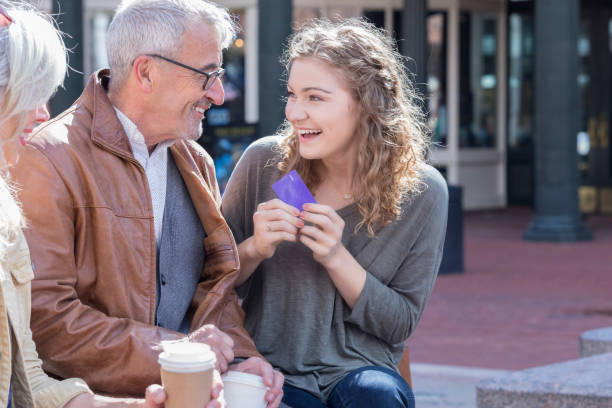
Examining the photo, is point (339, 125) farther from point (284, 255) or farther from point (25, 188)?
point (25, 188)

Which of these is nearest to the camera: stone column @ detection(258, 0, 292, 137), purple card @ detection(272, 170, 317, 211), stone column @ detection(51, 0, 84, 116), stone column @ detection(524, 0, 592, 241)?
purple card @ detection(272, 170, 317, 211)

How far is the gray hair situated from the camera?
2.82m

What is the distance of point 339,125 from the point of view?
124 inches

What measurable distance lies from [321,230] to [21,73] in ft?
3.44

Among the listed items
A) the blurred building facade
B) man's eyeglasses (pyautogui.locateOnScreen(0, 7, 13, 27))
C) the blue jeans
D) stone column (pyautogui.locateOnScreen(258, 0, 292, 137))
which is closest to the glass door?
the blurred building facade

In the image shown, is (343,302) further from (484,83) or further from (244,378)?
(484,83)

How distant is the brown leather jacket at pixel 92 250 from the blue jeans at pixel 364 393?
0.49 metres

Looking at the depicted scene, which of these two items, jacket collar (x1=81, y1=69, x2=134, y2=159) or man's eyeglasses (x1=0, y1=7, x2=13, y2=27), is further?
jacket collar (x1=81, y1=69, x2=134, y2=159)

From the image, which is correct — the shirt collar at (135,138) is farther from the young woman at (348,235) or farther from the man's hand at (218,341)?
the man's hand at (218,341)

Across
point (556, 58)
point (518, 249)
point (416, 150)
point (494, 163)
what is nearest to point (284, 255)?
point (416, 150)

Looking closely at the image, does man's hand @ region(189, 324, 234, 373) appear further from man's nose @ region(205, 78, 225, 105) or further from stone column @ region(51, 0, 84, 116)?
stone column @ region(51, 0, 84, 116)

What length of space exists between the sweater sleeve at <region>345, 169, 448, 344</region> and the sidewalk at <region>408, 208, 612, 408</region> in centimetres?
218

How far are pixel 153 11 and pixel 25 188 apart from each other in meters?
0.62

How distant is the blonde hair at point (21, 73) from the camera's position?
7.26 feet
